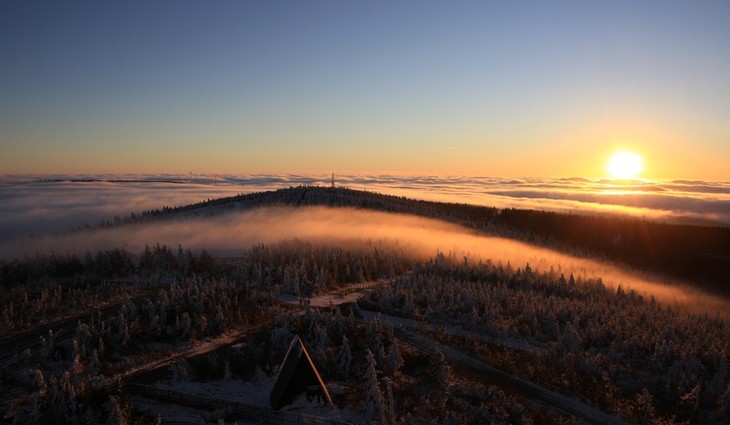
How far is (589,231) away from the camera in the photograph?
164 meters

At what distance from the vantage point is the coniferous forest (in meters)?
30.1

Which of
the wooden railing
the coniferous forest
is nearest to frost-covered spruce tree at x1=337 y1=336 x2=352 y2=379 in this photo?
the coniferous forest

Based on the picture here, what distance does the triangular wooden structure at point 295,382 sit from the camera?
2947 centimetres

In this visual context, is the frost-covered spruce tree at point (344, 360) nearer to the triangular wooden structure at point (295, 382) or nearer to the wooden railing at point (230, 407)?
the triangular wooden structure at point (295, 382)

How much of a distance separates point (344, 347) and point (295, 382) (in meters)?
7.76

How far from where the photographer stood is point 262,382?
33.9 meters

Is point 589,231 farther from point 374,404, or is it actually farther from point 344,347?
point 374,404

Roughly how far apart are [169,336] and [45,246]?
3063 inches

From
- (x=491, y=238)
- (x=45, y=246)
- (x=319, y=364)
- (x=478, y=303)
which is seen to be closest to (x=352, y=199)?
(x=491, y=238)

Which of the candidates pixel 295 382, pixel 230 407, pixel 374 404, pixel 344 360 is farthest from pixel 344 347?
pixel 230 407

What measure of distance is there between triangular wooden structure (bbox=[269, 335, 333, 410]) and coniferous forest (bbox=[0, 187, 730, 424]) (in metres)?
0.83

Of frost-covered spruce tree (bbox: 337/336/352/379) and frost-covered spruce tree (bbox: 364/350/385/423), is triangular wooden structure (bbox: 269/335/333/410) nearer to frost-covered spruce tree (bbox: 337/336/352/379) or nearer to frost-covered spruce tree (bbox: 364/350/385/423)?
frost-covered spruce tree (bbox: 364/350/385/423)

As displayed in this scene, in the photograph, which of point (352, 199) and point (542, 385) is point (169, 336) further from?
point (352, 199)

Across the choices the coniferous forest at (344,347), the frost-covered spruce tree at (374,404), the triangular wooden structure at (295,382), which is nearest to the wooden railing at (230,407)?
the coniferous forest at (344,347)
